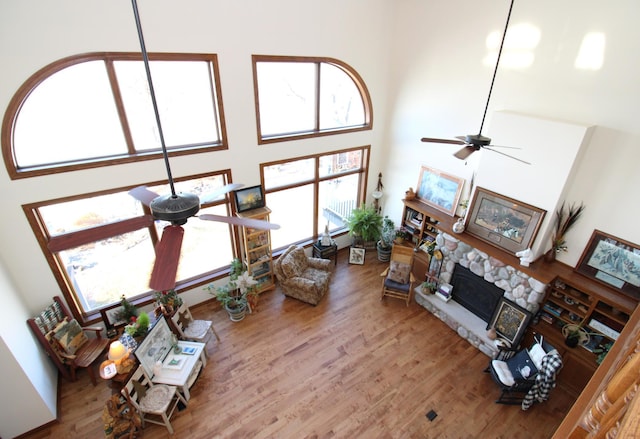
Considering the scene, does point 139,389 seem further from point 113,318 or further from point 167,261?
point 167,261

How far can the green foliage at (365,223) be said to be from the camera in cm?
724

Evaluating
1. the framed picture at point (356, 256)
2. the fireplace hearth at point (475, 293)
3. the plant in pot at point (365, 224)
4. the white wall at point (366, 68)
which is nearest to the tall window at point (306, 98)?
the white wall at point (366, 68)

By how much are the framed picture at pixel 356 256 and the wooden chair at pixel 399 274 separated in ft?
3.53

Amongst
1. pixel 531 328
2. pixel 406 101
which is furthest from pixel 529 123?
pixel 531 328

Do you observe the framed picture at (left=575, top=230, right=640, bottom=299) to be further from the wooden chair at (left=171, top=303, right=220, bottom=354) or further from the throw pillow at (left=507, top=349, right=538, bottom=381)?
the wooden chair at (left=171, top=303, right=220, bottom=354)

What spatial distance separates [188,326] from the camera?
5285mm

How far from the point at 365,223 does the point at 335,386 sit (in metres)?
3.46

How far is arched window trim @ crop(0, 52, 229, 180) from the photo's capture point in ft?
12.3

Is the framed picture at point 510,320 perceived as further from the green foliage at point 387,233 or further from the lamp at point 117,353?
the lamp at point 117,353

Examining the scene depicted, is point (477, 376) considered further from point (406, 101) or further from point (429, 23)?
point (429, 23)

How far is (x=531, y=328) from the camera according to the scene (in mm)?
5145

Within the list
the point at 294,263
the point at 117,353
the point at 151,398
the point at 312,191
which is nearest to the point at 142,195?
the point at 117,353

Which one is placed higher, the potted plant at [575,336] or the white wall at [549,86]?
the white wall at [549,86]

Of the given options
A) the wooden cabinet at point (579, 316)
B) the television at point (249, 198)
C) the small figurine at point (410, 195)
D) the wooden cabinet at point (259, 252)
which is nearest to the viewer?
the wooden cabinet at point (579, 316)
